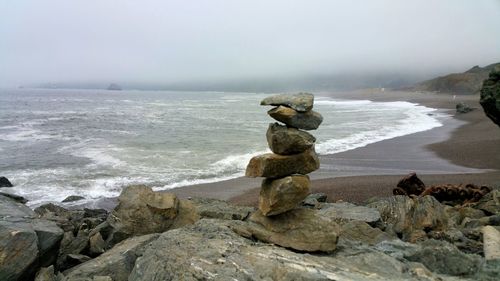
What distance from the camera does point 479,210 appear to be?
39.0 feet

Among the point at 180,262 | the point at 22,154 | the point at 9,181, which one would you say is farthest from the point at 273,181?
the point at 22,154

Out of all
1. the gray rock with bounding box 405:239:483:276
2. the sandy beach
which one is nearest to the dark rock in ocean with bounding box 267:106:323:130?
the gray rock with bounding box 405:239:483:276

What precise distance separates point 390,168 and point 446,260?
16.9 m

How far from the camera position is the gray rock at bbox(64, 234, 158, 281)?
7152mm

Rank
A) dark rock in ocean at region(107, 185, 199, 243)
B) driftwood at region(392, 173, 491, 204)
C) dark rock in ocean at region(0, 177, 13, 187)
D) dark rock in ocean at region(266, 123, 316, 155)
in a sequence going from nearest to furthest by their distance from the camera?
dark rock in ocean at region(266, 123, 316, 155), dark rock in ocean at region(107, 185, 199, 243), driftwood at region(392, 173, 491, 204), dark rock in ocean at region(0, 177, 13, 187)

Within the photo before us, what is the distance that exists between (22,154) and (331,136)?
931 inches

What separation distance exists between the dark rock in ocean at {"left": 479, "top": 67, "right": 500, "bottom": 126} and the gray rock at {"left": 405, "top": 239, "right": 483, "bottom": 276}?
1462 cm

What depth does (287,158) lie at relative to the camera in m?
7.29

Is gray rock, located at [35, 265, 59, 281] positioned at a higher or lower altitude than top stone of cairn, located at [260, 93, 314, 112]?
lower

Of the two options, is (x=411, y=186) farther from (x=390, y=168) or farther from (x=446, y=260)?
(x=446, y=260)

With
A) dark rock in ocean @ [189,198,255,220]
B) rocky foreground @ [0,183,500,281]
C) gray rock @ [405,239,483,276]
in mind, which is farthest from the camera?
dark rock in ocean @ [189,198,255,220]

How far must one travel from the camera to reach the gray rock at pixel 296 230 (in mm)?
6809

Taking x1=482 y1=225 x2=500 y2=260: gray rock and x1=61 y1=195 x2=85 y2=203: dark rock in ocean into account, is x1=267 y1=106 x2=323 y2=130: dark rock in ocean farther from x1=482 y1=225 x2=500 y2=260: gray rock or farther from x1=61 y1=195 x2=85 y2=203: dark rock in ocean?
x1=61 y1=195 x2=85 y2=203: dark rock in ocean

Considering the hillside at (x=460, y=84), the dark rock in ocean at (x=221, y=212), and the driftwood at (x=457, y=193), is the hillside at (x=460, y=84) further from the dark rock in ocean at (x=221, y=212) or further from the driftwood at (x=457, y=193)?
the dark rock in ocean at (x=221, y=212)
